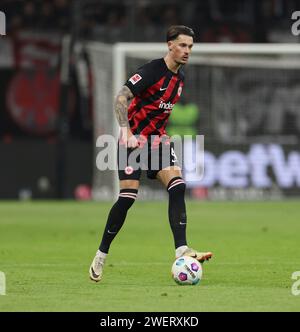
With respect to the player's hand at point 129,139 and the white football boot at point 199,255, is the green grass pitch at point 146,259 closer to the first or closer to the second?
the white football boot at point 199,255

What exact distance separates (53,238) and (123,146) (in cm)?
555

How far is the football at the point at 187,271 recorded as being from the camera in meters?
9.45

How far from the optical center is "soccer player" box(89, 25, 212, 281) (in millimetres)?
9805

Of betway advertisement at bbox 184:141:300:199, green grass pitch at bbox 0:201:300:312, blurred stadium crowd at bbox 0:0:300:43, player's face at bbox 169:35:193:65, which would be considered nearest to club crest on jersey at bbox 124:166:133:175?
green grass pitch at bbox 0:201:300:312

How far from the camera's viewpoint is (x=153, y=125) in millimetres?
10172

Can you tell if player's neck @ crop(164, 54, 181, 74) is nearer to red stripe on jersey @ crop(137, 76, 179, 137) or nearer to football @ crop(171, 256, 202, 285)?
red stripe on jersey @ crop(137, 76, 179, 137)

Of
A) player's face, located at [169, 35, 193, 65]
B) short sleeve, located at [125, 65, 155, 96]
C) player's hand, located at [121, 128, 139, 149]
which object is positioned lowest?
player's hand, located at [121, 128, 139, 149]

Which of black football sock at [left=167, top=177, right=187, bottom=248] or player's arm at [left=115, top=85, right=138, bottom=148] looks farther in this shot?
black football sock at [left=167, top=177, right=187, bottom=248]

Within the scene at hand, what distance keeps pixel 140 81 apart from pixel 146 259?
2.90 m

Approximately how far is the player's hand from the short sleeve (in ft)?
1.34

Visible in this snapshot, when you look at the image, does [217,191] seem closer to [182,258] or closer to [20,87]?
[20,87]

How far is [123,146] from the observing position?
9.80 meters

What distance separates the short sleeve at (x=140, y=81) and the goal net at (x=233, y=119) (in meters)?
13.3
